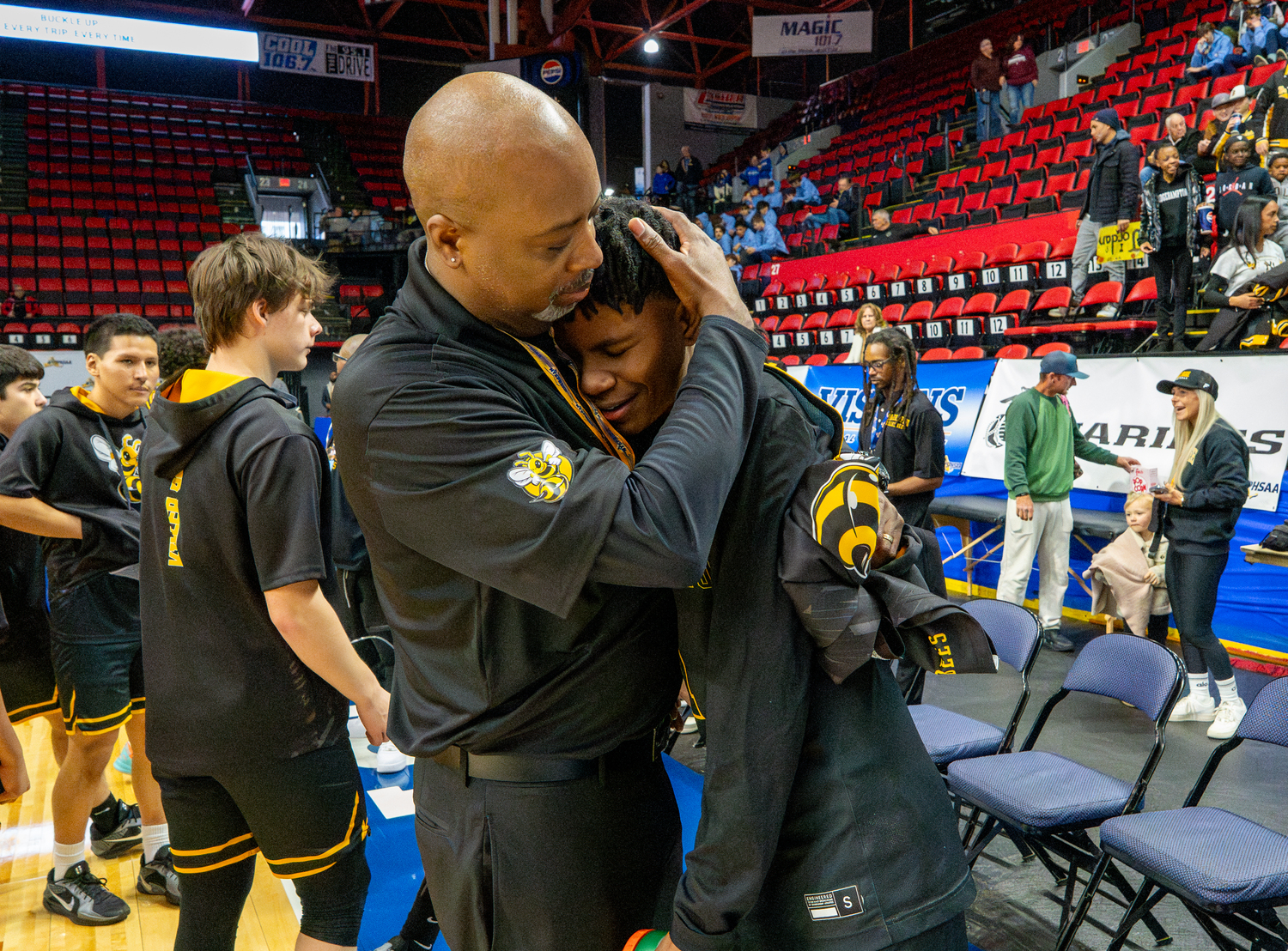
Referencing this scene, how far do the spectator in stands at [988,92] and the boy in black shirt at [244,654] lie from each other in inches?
580

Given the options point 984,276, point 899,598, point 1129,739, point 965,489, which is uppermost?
point 984,276

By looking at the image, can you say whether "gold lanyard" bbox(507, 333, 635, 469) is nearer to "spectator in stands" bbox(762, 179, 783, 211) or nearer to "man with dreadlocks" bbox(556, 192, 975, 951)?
"man with dreadlocks" bbox(556, 192, 975, 951)

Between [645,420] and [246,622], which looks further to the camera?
[246,622]

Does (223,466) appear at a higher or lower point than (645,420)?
lower

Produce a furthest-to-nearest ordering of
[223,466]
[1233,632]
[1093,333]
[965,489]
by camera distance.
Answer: [1093,333], [965,489], [1233,632], [223,466]

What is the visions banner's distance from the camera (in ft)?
22.3

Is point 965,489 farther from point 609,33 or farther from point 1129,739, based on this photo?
point 609,33

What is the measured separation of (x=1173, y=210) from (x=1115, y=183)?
138 cm

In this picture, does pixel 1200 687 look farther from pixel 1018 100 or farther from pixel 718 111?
pixel 718 111

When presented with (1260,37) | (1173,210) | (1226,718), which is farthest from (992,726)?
(1260,37)

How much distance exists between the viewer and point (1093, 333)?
772 cm

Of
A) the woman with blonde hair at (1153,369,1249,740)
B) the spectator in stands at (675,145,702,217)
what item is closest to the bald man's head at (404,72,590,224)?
the woman with blonde hair at (1153,369,1249,740)

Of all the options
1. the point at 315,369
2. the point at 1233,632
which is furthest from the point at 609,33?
the point at 1233,632

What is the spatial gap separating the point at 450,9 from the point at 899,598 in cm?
2584
